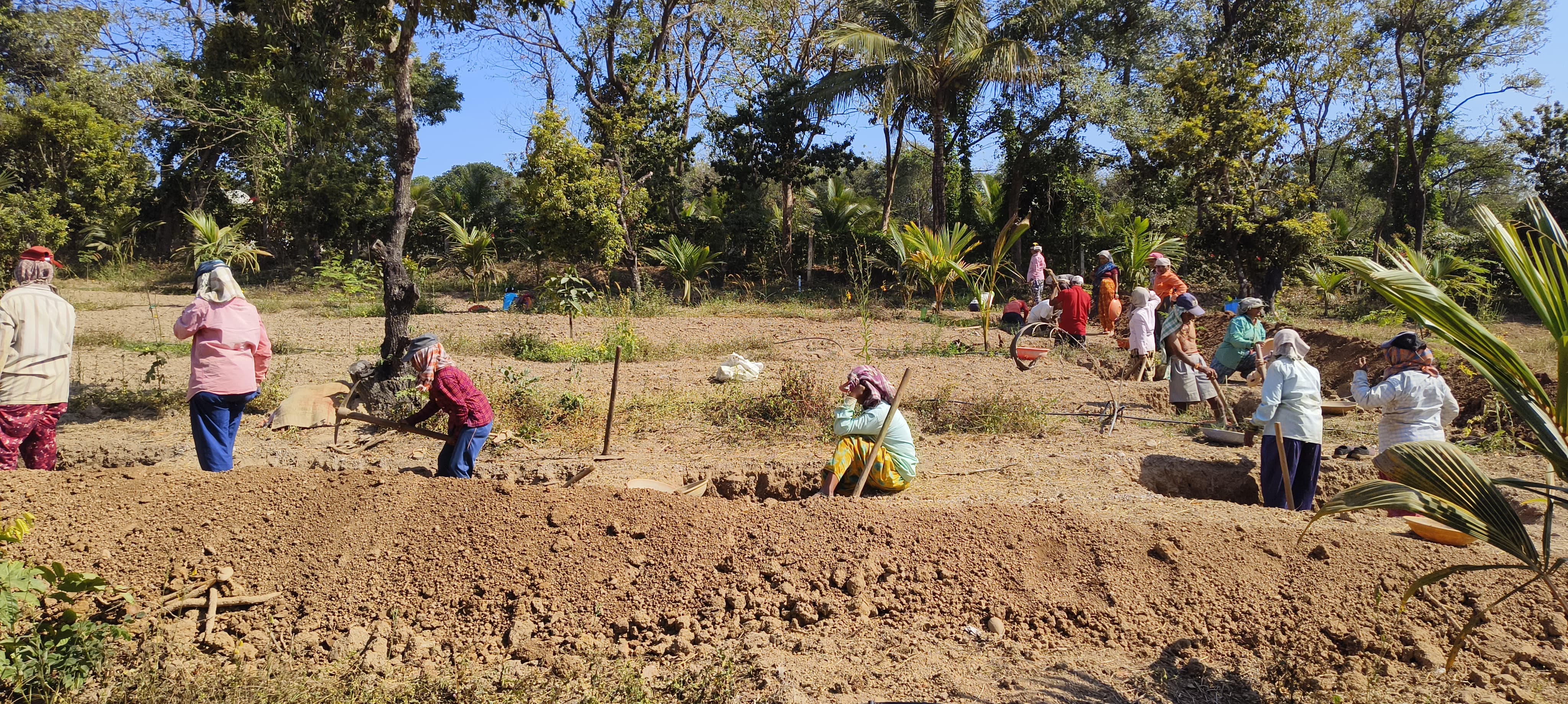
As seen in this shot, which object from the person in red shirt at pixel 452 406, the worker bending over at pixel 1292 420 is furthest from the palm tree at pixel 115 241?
the worker bending over at pixel 1292 420

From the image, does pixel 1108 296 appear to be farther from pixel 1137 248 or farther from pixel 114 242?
pixel 114 242

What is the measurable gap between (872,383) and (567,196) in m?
10.4

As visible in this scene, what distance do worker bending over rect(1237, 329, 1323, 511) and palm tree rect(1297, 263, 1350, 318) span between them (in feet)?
37.7

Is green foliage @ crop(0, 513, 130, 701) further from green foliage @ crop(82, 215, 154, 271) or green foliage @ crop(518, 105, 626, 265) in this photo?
green foliage @ crop(82, 215, 154, 271)

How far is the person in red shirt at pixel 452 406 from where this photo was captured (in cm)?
508

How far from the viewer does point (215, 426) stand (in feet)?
16.6

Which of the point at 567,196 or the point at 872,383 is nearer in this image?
the point at 872,383

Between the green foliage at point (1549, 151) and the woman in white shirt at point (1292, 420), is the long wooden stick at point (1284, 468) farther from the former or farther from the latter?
the green foliage at point (1549, 151)

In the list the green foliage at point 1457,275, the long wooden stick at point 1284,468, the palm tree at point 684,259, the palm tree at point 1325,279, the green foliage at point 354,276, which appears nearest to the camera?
the long wooden stick at point 1284,468

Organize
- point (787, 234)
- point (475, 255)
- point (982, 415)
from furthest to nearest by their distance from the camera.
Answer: point (787, 234) < point (475, 255) < point (982, 415)

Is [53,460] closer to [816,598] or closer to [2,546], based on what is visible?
[2,546]

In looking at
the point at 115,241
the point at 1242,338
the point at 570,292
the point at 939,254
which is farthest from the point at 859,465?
the point at 115,241

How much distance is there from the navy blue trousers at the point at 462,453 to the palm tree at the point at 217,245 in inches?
511

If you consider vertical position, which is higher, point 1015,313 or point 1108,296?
point 1108,296
